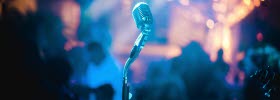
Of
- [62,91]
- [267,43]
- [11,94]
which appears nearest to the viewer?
[11,94]

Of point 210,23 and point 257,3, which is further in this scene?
point 257,3

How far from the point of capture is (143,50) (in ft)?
8.72

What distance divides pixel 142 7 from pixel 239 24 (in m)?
1.53

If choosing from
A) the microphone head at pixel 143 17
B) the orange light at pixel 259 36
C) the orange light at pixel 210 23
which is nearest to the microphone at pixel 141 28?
the microphone head at pixel 143 17

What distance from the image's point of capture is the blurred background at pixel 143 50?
2.14m

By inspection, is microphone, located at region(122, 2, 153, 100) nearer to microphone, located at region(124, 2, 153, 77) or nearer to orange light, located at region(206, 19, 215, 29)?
microphone, located at region(124, 2, 153, 77)

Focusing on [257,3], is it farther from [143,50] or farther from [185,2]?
[143,50]

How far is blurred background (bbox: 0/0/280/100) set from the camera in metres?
2.14

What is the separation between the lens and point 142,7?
2.13 meters

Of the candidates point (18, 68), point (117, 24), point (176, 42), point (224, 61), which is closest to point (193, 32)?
point (176, 42)

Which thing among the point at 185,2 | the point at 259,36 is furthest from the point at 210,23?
the point at 259,36

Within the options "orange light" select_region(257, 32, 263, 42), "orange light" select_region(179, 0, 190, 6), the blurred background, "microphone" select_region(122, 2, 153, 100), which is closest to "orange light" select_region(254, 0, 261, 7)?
the blurred background

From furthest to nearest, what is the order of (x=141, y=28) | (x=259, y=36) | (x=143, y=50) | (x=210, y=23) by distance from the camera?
1. (x=259, y=36)
2. (x=210, y=23)
3. (x=143, y=50)
4. (x=141, y=28)

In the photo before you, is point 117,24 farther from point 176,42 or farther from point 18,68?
point 18,68
